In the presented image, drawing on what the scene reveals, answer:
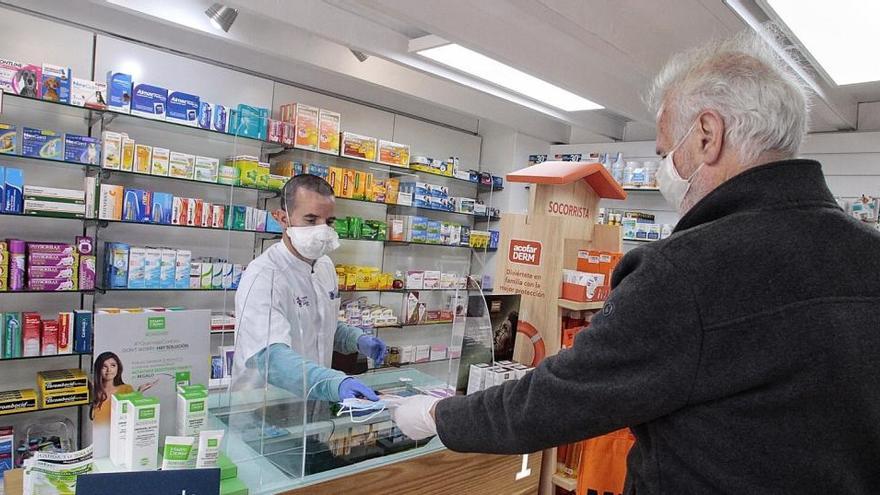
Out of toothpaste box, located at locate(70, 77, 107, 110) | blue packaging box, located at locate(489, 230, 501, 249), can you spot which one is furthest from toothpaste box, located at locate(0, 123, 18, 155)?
blue packaging box, located at locate(489, 230, 501, 249)

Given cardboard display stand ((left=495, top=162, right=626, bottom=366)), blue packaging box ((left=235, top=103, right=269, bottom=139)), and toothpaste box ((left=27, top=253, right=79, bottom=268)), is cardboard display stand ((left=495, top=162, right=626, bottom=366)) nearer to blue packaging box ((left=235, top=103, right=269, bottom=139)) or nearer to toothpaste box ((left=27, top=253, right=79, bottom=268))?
blue packaging box ((left=235, top=103, right=269, bottom=139))

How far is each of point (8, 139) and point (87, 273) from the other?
0.93 m

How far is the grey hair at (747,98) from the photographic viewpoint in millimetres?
1034

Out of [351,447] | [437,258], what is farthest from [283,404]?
[437,258]

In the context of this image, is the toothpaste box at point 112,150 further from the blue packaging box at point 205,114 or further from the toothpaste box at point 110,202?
the blue packaging box at point 205,114

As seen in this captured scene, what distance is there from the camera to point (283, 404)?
1636 mm

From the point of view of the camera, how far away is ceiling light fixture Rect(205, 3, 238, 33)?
3.81m

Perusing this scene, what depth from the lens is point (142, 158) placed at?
3.78 meters

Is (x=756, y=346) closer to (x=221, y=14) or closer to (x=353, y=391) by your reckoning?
(x=353, y=391)

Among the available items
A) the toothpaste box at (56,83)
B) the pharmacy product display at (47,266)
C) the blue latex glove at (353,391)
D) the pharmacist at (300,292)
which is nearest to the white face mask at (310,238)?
the pharmacist at (300,292)

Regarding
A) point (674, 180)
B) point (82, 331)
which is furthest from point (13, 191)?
point (674, 180)

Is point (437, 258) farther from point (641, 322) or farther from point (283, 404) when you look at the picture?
point (641, 322)

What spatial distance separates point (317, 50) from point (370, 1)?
168 centimetres

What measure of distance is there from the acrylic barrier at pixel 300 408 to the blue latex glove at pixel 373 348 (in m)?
0.35
